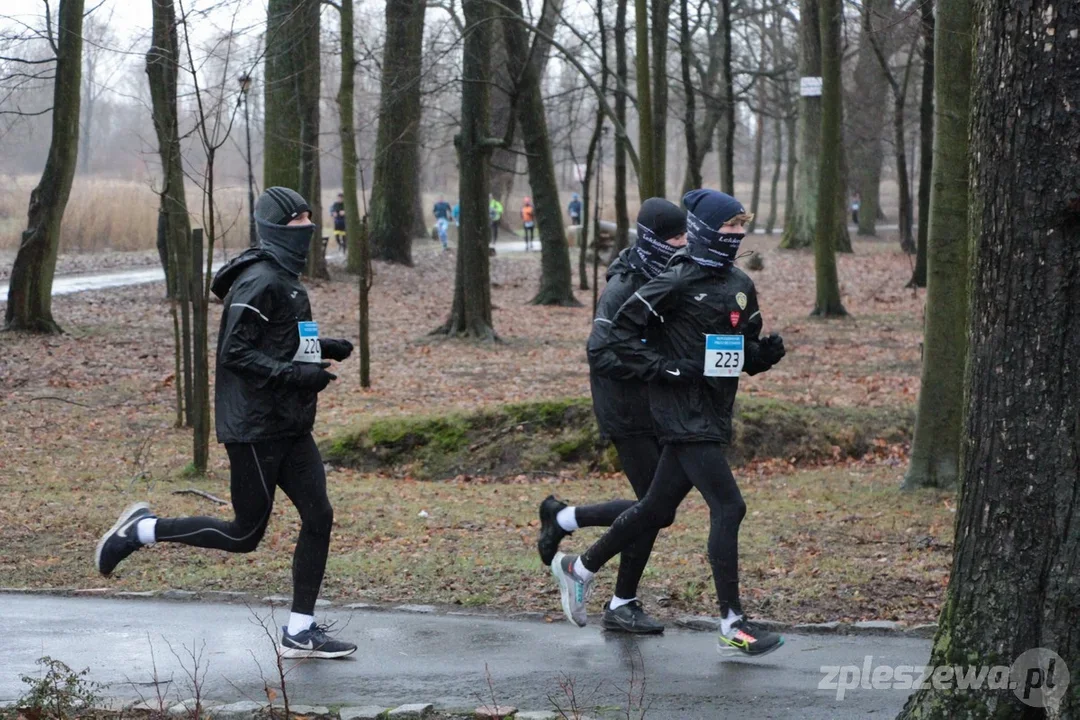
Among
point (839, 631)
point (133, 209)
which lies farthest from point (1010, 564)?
point (133, 209)

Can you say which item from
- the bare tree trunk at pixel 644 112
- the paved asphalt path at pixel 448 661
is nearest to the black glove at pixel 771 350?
the paved asphalt path at pixel 448 661

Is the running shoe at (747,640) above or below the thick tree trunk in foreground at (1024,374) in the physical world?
below

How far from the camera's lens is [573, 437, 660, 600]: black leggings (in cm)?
623

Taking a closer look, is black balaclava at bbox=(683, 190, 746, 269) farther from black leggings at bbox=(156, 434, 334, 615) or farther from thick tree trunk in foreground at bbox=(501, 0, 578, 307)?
thick tree trunk in foreground at bbox=(501, 0, 578, 307)

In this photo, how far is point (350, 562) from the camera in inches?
324

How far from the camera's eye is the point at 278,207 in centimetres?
590

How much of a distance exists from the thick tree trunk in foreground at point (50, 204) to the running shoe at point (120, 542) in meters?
14.4

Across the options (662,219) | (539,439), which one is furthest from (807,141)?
(662,219)

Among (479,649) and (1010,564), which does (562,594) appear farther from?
(1010,564)

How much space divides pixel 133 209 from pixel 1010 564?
3977cm

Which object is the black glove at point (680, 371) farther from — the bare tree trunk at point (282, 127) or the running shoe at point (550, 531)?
the bare tree trunk at point (282, 127)

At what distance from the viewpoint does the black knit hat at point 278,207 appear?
5879 millimetres

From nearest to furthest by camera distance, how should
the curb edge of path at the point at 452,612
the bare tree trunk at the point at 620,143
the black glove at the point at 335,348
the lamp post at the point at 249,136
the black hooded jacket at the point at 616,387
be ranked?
the black hooded jacket at the point at 616,387 < the black glove at the point at 335,348 < the curb edge of path at the point at 452,612 < the lamp post at the point at 249,136 < the bare tree trunk at the point at 620,143

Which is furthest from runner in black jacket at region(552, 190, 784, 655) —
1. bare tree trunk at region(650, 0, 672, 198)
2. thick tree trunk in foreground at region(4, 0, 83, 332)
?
thick tree trunk in foreground at region(4, 0, 83, 332)
